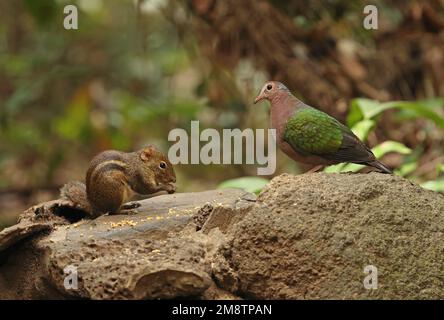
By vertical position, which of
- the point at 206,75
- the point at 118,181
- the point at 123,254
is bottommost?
the point at 123,254

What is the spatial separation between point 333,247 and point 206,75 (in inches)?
260

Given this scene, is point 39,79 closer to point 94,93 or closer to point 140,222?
point 94,93

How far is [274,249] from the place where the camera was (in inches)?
170

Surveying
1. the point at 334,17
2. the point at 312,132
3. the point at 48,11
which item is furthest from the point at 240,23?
the point at 312,132

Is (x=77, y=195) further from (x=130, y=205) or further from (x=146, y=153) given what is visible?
(x=146, y=153)

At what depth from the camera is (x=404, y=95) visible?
9.93 meters

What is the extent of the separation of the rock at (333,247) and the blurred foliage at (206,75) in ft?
7.49

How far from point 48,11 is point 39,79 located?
1478mm

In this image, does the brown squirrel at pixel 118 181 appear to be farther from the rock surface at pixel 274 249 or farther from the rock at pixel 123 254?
the rock surface at pixel 274 249

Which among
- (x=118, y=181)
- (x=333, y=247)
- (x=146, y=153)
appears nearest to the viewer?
(x=333, y=247)

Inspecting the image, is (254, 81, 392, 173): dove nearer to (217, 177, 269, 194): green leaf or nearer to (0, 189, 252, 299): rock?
(0, 189, 252, 299): rock

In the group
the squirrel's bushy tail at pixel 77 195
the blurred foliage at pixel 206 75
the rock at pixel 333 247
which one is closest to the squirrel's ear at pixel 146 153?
the squirrel's bushy tail at pixel 77 195

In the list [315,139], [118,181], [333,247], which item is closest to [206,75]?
[118,181]
